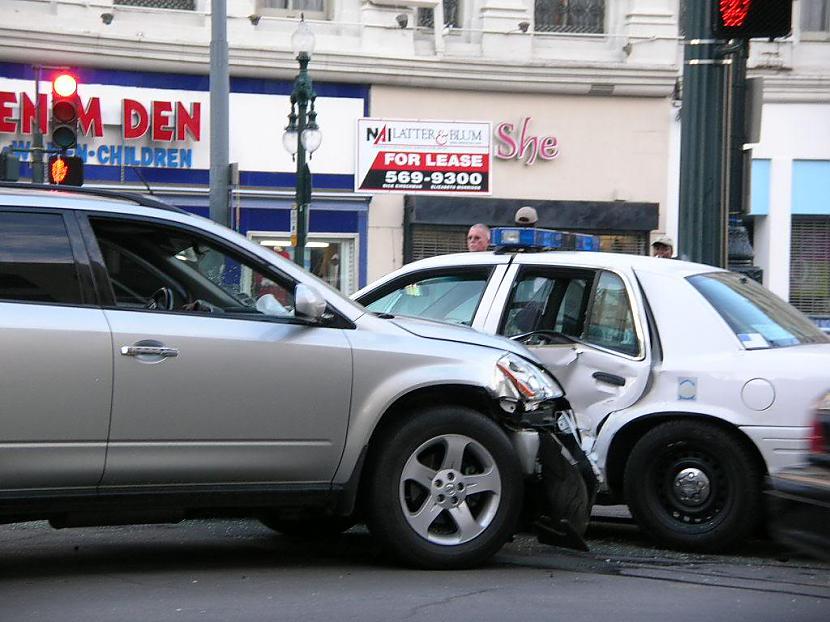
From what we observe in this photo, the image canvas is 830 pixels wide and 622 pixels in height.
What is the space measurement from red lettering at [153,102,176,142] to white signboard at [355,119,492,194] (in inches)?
118

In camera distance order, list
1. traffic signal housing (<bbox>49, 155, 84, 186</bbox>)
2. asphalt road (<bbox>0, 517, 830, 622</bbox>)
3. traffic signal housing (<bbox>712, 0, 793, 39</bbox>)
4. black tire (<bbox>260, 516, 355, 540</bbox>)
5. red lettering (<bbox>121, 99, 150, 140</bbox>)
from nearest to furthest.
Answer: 1. asphalt road (<bbox>0, 517, 830, 622</bbox>)
2. black tire (<bbox>260, 516, 355, 540</bbox>)
3. traffic signal housing (<bbox>712, 0, 793, 39</bbox>)
4. traffic signal housing (<bbox>49, 155, 84, 186</bbox>)
5. red lettering (<bbox>121, 99, 150, 140</bbox>)

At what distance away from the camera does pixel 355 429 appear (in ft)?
22.0

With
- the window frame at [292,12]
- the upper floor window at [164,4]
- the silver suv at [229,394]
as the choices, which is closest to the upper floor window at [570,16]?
the window frame at [292,12]

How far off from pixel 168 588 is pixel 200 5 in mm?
17500

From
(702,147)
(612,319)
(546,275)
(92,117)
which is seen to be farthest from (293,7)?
(612,319)

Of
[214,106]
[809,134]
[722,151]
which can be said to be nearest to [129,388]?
[722,151]

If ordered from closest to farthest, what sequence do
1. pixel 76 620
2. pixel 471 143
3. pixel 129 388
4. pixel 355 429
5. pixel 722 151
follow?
1. pixel 76 620
2. pixel 129 388
3. pixel 355 429
4. pixel 722 151
5. pixel 471 143

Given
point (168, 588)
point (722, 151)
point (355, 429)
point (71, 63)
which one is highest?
point (71, 63)

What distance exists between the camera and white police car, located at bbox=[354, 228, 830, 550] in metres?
7.45

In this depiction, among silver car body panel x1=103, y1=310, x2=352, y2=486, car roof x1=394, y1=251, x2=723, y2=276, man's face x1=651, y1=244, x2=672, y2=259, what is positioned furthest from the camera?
man's face x1=651, y1=244, x2=672, y2=259

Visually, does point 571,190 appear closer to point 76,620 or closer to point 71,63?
point 71,63

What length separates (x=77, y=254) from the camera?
642 cm

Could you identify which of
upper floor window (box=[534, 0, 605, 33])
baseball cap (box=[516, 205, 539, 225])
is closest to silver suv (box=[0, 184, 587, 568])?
baseball cap (box=[516, 205, 539, 225])

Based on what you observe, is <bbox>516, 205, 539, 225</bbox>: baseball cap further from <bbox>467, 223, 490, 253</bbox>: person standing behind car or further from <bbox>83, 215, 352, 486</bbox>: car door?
<bbox>83, 215, 352, 486</bbox>: car door
